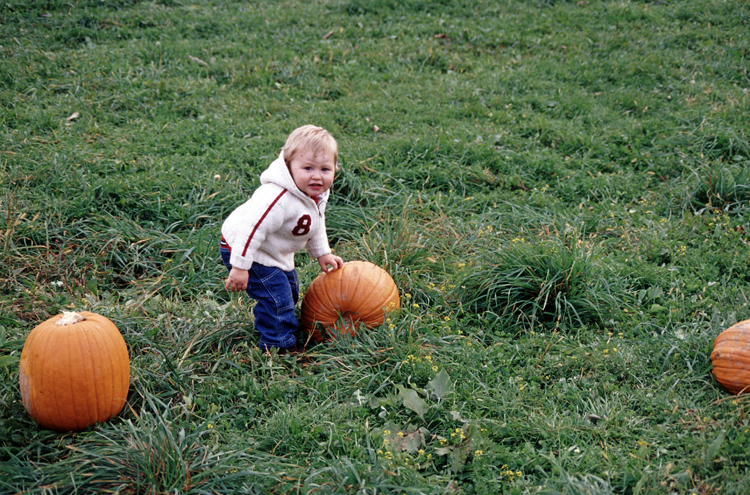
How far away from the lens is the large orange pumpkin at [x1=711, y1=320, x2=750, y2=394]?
10.6ft

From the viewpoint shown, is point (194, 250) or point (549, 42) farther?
point (549, 42)

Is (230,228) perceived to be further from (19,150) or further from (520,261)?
(19,150)

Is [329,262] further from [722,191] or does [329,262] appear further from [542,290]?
[722,191]

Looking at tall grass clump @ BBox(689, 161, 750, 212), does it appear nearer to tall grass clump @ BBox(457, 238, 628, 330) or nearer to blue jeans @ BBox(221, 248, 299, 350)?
tall grass clump @ BBox(457, 238, 628, 330)

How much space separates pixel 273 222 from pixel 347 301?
781mm

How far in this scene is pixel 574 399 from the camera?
11.0ft

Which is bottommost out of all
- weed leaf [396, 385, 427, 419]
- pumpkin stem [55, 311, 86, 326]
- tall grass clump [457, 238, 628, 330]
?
weed leaf [396, 385, 427, 419]

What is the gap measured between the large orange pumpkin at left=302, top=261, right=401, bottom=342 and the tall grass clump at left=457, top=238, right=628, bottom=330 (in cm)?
70

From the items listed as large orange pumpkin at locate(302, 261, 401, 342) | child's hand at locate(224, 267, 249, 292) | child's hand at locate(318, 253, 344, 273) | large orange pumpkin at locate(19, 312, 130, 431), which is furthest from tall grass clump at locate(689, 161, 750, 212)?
large orange pumpkin at locate(19, 312, 130, 431)

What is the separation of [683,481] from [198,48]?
7.92 metres

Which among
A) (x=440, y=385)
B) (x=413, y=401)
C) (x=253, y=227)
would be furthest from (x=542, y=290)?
(x=253, y=227)

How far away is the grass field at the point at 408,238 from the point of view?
2928mm

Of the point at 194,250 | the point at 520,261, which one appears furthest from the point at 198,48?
the point at 520,261

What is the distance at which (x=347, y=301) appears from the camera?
3.79 meters
